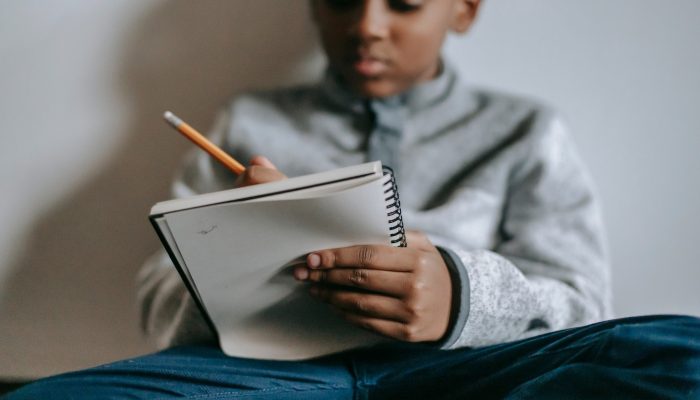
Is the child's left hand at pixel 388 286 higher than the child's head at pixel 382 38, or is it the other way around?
the child's head at pixel 382 38

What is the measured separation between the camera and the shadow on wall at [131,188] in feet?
2.93

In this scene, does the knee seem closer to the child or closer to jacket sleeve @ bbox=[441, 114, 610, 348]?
the child

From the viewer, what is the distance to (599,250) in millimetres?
745

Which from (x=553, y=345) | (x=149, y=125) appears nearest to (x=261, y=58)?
(x=149, y=125)

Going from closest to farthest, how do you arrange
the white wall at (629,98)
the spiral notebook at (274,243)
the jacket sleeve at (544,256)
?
the spiral notebook at (274,243) < the jacket sleeve at (544,256) < the white wall at (629,98)

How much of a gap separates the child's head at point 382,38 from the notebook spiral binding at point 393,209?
0.23m

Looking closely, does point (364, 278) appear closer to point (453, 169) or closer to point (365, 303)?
point (365, 303)

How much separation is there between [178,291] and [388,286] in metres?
0.26

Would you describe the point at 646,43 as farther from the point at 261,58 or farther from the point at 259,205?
the point at 259,205


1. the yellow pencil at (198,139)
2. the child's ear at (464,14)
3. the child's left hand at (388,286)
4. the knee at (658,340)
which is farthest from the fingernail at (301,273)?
the child's ear at (464,14)

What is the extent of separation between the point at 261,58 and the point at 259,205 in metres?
0.46

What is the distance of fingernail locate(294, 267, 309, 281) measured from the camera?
1.77ft

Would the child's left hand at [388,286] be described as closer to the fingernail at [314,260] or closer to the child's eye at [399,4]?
the fingernail at [314,260]

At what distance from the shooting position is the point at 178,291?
0.71 m
